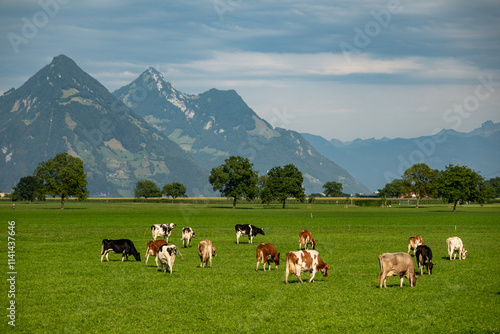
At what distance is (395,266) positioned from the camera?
2470cm

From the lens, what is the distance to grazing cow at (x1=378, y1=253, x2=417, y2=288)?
24.4 metres

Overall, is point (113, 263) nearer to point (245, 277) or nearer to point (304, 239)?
point (245, 277)

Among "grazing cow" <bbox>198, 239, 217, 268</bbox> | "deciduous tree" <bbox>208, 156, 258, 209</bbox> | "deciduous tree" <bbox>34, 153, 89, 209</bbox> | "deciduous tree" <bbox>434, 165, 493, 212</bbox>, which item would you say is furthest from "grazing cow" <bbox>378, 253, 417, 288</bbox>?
"deciduous tree" <bbox>208, 156, 258, 209</bbox>

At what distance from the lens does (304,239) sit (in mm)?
41094

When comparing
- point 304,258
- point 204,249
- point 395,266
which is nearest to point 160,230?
point 204,249

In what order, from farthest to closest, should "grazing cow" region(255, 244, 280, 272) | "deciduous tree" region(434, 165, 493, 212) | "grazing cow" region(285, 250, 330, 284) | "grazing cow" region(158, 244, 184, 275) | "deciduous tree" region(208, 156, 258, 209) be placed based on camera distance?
"deciduous tree" region(208, 156, 258, 209) → "deciduous tree" region(434, 165, 493, 212) → "grazing cow" region(255, 244, 280, 272) → "grazing cow" region(158, 244, 184, 275) → "grazing cow" region(285, 250, 330, 284)

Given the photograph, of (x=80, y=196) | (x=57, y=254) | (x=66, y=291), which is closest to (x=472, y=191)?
(x=80, y=196)

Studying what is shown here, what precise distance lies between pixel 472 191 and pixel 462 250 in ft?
384

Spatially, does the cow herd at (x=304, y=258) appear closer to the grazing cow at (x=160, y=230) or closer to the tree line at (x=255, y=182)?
the grazing cow at (x=160, y=230)

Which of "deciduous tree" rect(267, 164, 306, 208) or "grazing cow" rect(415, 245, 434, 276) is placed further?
"deciduous tree" rect(267, 164, 306, 208)

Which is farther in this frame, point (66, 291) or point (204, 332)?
point (66, 291)

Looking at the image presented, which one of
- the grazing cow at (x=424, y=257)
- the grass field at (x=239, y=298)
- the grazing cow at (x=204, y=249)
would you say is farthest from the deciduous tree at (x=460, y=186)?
the grazing cow at (x=204, y=249)

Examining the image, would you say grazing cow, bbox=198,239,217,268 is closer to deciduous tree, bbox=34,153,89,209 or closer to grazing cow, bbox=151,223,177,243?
grazing cow, bbox=151,223,177,243

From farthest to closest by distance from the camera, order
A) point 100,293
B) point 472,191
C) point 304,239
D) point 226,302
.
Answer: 1. point 472,191
2. point 304,239
3. point 100,293
4. point 226,302
